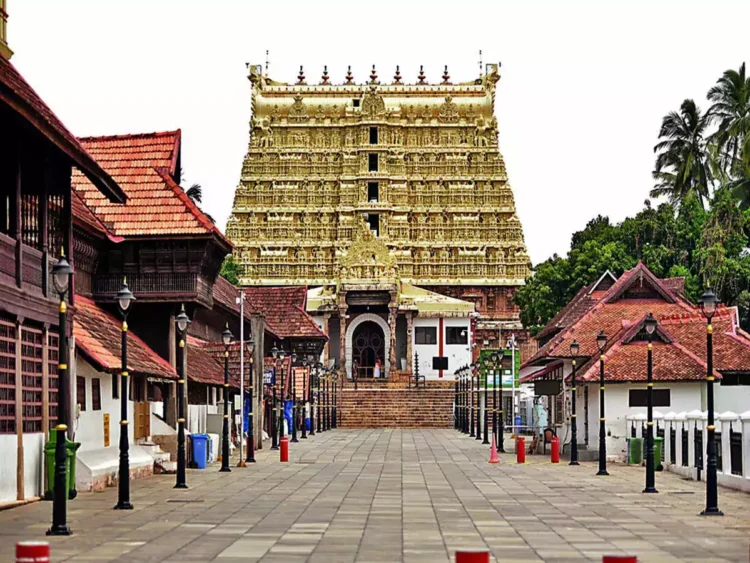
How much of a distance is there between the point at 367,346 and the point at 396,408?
20179 mm

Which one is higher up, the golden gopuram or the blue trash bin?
the golden gopuram

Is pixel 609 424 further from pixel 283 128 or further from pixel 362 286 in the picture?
pixel 283 128

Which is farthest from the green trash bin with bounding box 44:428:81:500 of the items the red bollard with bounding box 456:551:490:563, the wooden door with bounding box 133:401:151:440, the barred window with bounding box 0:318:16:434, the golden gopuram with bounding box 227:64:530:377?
the golden gopuram with bounding box 227:64:530:377

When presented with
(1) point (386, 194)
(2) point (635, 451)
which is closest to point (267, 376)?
(2) point (635, 451)

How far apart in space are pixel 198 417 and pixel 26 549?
3747 cm

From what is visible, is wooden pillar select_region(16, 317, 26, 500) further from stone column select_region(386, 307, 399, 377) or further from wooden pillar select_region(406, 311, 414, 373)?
wooden pillar select_region(406, 311, 414, 373)

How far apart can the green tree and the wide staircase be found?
1864cm

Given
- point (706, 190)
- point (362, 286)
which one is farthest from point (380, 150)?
point (706, 190)

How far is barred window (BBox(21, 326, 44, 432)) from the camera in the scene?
2562 cm

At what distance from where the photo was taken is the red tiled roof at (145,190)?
39312mm

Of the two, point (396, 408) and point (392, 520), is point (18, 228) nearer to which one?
point (392, 520)

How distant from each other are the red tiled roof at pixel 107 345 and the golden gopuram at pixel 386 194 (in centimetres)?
7534

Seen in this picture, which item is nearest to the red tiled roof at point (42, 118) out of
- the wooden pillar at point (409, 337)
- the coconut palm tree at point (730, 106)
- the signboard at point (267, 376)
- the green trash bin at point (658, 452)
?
the green trash bin at point (658, 452)

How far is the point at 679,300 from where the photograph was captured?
54.6 m
